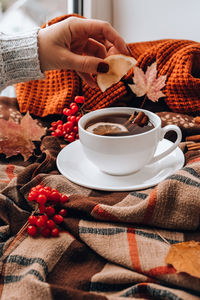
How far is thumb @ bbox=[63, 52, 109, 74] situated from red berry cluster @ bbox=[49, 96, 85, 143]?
8.2 inches

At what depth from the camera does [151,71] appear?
1062 millimetres

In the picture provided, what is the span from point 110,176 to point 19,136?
300 mm

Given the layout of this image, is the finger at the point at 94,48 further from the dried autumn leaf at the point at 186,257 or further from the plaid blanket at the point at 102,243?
the dried autumn leaf at the point at 186,257

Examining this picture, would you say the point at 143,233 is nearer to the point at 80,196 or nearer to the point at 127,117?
the point at 80,196

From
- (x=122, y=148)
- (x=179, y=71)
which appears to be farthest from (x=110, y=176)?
(x=179, y=71)

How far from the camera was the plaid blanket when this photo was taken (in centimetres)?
48

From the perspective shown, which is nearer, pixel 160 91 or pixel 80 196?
pixel 80 196

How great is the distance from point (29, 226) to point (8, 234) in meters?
0.05

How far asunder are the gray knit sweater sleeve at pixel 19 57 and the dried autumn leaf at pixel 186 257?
545 millimetres

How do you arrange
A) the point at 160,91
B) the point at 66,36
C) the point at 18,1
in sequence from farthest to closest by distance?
the point at 18,1 → the point at 160,91 → the point at 66,36

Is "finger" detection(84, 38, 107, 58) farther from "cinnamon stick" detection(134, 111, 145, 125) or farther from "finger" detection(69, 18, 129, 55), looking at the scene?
"cinnamon stick" detection(134, 111, 145, 125)

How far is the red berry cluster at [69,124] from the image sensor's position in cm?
96

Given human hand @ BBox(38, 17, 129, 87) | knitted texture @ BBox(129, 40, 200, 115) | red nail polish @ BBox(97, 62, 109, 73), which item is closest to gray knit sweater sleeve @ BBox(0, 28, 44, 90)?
human hand @ BBox(38, 17, 129, 87)

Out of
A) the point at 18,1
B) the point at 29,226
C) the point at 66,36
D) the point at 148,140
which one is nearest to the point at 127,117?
the point at 148,140
